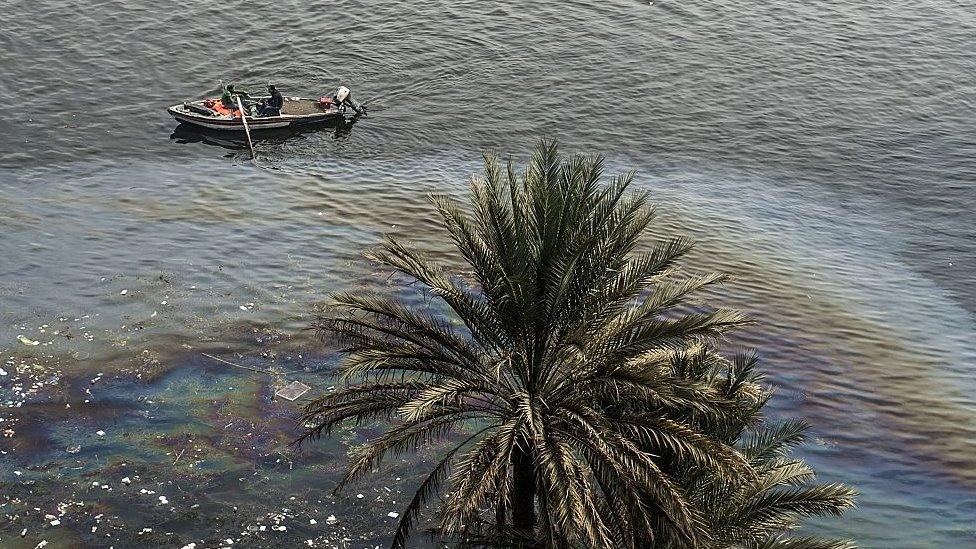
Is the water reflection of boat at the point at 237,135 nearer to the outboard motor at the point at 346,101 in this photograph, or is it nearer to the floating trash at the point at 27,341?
the outboard motor at the point at 346,101

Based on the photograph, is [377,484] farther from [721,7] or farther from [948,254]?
[721,7]

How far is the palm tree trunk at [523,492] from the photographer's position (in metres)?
18.2

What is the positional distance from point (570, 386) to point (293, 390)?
12.1m

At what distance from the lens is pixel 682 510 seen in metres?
16.5

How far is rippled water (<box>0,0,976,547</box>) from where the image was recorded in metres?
25.1

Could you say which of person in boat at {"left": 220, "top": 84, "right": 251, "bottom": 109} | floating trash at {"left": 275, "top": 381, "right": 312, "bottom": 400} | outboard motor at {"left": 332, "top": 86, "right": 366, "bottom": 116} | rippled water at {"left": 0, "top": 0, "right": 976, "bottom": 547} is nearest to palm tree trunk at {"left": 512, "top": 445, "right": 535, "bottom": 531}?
rippled water at {"left": 0, "top": 0, "right": 976, "bottom": 547}

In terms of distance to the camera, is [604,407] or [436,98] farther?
[436,98]

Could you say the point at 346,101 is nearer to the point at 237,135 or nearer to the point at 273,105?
the point at 273,105

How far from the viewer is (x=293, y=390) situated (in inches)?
1105

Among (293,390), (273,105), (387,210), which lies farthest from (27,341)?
(273,105)

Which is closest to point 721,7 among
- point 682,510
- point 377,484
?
point 377,484

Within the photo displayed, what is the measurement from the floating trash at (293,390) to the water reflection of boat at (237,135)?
22.1 metres

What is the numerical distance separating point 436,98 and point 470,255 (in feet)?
119

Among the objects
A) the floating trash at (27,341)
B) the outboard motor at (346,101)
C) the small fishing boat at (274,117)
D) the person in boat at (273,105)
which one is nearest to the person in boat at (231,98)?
the small fishing boat at (274,117)
